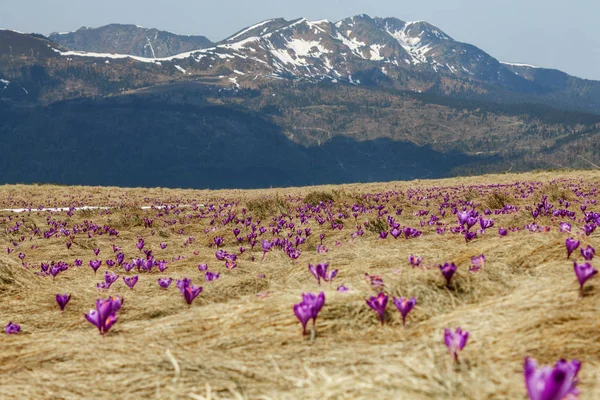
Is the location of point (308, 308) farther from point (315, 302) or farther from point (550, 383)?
point (550, 383)

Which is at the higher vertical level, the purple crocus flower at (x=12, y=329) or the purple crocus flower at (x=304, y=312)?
the purple crocus flower at (x=304, y=312)

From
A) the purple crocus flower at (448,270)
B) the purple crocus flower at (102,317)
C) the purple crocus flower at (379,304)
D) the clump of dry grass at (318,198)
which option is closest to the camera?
the purple crocus flower at (379,304)

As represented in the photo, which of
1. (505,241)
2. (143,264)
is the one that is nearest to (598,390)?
(505,241)

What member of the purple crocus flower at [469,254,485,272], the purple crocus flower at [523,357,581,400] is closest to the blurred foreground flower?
the purple crocus flower at [523,357,581,400]

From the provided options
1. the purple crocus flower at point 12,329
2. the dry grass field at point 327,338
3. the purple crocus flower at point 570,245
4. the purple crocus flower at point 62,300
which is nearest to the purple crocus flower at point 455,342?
the dry grass field at point 327,338

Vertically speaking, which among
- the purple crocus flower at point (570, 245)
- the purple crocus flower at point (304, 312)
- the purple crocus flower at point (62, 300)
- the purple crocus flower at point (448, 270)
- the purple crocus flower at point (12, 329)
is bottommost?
the purple crocus flower at point (12, 329)

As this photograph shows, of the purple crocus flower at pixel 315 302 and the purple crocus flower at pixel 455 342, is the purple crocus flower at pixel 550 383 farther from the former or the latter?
the purple crocus flower at pixel 315 302

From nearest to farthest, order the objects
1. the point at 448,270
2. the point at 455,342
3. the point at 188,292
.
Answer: the point at 455,342 < the point at 448,270 < the point at 188,292

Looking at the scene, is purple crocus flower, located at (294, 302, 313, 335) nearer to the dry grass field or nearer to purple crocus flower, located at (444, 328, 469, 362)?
the dry grass field

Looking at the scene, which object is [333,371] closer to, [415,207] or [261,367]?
[261,367]

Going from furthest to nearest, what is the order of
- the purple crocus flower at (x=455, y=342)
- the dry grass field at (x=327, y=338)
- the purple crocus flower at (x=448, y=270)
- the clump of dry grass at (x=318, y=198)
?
the clump of dry grass at (x=318, y=198) → the purple crocus flower at (x=448, y=270) → the purple crocus flower at (x=455, y=342) → the dry grass field at (x=327, y=338)

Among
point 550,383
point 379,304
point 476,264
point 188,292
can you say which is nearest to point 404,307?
point 379,304

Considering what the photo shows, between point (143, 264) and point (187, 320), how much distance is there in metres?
3.92

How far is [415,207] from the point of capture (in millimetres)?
16312
